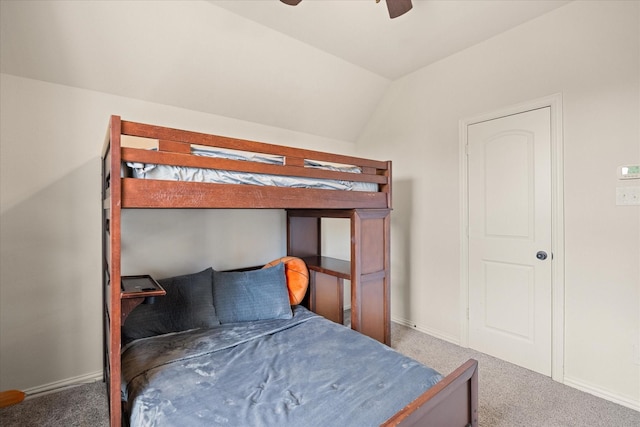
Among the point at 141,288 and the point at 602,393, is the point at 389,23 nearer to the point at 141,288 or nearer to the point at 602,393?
the point at 141,288

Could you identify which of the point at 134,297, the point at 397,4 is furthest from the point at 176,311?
the point at 397,4

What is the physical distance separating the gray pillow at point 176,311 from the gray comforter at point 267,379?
0.26 feet

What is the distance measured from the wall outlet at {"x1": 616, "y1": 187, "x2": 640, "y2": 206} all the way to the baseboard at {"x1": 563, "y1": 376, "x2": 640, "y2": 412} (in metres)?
1.24

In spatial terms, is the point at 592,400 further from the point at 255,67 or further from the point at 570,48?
the point at 255,67

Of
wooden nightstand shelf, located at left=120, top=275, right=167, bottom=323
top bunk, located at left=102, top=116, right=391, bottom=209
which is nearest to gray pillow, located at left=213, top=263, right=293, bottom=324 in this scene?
wooden nightstand shelf, located at left=120, top=275, right=167, bottom=323

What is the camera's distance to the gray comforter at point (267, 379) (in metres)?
1.22

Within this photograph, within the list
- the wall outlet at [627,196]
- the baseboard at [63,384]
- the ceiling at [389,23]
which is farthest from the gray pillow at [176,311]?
the wall outlet at [627,196]

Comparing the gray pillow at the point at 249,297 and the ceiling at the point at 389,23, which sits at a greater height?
the ceiling at the point at 389,23

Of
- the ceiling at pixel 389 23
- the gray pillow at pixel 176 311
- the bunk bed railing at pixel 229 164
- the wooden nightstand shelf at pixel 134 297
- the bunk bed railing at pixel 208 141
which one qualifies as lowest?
the gray pillow at pixel 176 311

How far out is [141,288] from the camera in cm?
163

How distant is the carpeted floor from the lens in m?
1.79

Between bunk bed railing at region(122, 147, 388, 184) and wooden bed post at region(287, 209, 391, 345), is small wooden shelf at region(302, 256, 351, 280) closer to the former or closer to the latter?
wooden bed post at region(287, 209, 391, 345)

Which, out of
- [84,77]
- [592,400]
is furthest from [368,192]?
[84,77]

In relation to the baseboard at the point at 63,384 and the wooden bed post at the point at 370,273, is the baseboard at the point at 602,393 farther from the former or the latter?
the baseboard at the point at 63,384
